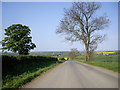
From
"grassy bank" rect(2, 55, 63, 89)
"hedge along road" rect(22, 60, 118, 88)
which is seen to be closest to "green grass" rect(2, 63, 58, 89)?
"grassy bank" rect(2, 55, 63, 89)

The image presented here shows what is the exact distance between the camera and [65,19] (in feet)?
88.4

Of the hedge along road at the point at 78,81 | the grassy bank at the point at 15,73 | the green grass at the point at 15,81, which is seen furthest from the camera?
the grassy bank at the point at 15,73

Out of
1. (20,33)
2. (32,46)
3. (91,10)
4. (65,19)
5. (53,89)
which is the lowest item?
(53,89)

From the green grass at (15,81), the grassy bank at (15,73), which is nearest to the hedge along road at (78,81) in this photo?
the green grass at (15,81)

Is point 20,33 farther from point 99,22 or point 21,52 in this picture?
point 99,22

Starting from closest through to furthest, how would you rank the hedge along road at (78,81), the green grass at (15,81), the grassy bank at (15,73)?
1. the hedge along road at (78,81)
2. the green grass at (15,81)
3. the grassy bank at (15,73)

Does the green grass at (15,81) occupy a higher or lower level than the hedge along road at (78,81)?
lower

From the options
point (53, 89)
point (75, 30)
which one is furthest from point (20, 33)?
point (53, 89)

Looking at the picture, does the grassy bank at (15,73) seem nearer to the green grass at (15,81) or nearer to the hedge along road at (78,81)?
the green grass at (15,81)

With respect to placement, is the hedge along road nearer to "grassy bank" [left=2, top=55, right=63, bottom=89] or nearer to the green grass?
the green grass

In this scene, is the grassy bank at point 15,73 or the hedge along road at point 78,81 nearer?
the hedge along road at point 78,81

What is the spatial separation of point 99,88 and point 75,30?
21.9 metres

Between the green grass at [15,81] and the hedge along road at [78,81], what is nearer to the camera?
the hedge along road at [78,81]

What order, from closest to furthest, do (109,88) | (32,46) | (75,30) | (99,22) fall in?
1. (109,88)
2. (99,22)
3. (75,30)
4. (32,46)
